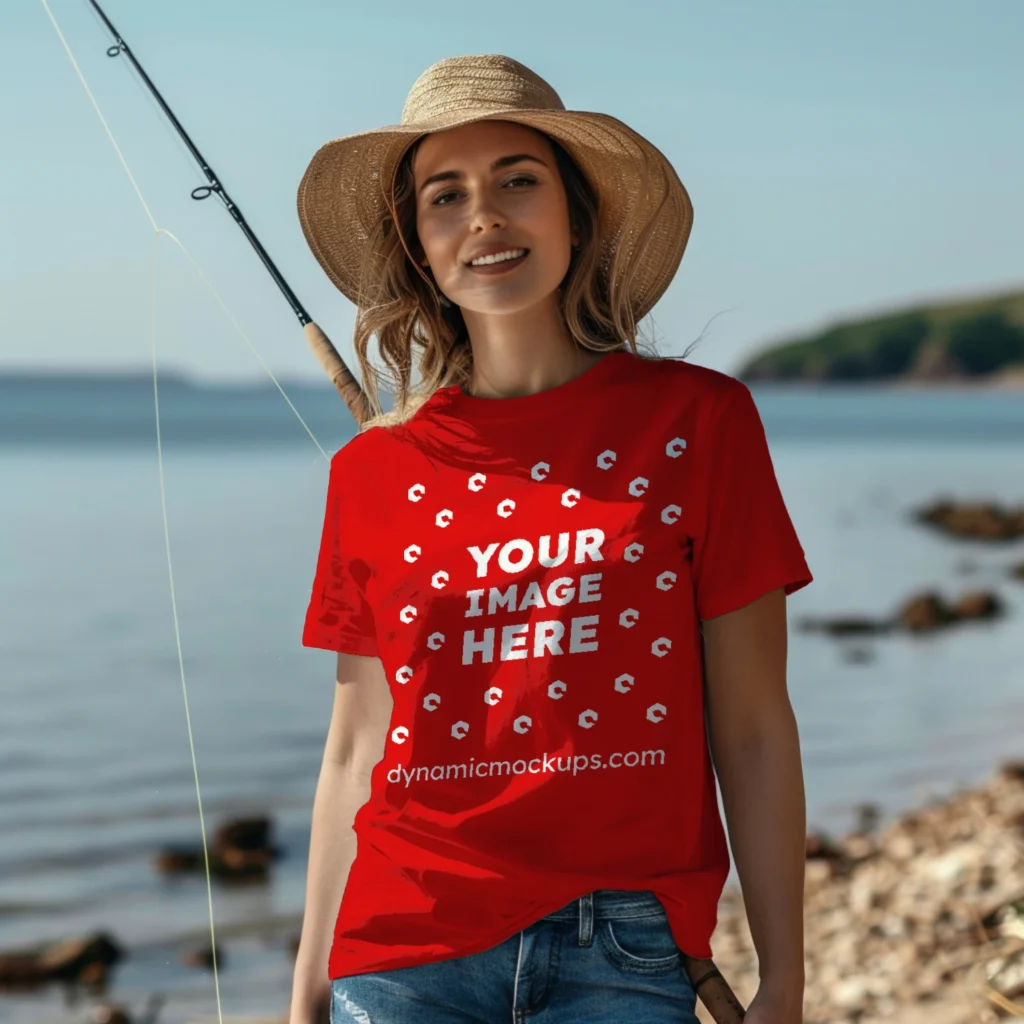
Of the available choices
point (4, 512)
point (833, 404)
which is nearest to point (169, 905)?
point (4, 512)

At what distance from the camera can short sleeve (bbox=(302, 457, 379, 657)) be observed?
2.26 m

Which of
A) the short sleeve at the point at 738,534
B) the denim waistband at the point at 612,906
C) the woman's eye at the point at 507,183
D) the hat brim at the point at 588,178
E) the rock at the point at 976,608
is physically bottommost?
the denim waistband at the point at 612,906

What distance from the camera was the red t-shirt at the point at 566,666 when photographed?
6.42ft

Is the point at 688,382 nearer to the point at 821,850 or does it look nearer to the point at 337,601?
the point at 337,601

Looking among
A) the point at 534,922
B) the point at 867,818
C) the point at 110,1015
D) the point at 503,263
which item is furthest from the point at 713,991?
the point at 867,818

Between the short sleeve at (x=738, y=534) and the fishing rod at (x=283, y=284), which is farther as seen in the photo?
the fishing rod at (x=283, y=284)

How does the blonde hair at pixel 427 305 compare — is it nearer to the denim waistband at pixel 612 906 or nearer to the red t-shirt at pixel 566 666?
the red t-shirt at pixel 566 666

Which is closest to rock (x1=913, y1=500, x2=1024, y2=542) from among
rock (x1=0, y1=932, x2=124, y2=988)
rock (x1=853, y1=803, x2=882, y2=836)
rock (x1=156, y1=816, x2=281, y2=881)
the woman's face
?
rock (x1=853, y1=803, x2=882, y2=836)

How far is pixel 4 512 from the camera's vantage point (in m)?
19.7

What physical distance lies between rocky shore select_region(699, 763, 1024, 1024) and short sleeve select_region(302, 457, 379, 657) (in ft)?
5.16

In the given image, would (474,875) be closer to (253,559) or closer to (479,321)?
(479,321)

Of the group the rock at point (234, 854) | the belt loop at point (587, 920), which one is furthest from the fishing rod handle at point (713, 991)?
the rock at point (234, 854)

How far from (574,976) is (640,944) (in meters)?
0.08

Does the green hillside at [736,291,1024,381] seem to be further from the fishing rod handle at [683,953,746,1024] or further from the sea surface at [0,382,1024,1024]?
the fishing rod handle at [683,953,746,1024]
